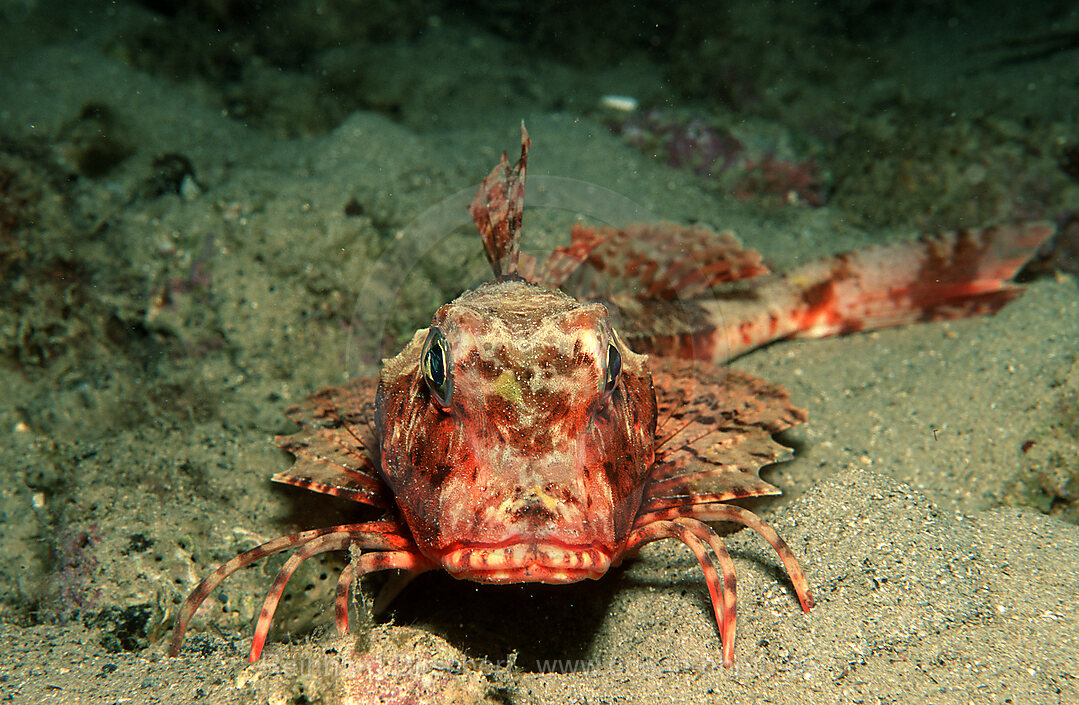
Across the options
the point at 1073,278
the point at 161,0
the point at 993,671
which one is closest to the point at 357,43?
the point at 161,0

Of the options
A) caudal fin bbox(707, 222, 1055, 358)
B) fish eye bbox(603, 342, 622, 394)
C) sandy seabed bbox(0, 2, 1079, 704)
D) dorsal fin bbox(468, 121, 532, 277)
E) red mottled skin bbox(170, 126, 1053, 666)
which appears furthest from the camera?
caudal fin bbox(707, 222, 1055, 358)

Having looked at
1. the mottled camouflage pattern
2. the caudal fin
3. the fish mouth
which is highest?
the caudal fin

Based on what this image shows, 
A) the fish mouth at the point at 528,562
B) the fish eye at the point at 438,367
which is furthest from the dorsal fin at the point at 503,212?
the fish mouth at the point at 528,562

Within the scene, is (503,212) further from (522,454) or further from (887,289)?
(887,289)

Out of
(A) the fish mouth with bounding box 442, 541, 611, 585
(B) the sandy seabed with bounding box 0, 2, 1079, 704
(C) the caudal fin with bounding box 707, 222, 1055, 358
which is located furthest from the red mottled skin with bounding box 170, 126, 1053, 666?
(C) the caudal fin with bounding box 707, 222, 1055, 358

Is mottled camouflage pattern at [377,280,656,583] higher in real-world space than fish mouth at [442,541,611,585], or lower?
higher

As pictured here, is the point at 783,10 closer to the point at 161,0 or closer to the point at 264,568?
the point at 161,0

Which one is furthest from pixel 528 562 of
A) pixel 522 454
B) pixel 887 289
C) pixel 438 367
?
pixel 887 289

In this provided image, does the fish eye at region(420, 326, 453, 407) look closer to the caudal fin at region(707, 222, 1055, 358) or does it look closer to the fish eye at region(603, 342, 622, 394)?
the fish eye at region(603, 342, 622, 394)
